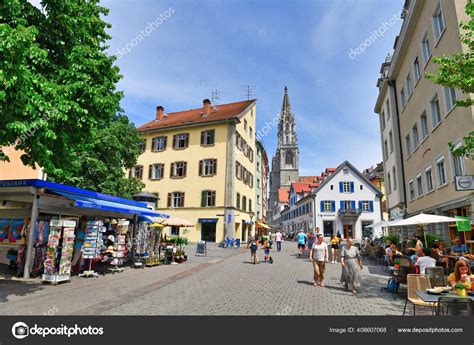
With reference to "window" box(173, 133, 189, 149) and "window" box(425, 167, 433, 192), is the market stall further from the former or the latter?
"window" box(173, 133, 189, 149)

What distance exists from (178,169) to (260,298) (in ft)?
91.9

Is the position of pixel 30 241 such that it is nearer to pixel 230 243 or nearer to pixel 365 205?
pixel 230 243

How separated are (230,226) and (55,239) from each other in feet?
71.7

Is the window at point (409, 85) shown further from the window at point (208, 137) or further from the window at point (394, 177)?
the window at point (208, 137)

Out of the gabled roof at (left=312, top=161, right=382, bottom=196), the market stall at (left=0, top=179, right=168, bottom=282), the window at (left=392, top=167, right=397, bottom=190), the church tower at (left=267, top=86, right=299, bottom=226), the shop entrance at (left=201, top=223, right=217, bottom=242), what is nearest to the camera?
the market stall at (left=0, top=179, right=168, bottom=282)

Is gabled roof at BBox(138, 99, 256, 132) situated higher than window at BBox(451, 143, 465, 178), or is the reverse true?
gabled roof at BBox(138, 99, 256, 132)

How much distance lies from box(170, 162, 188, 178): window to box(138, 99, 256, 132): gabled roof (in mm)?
4511

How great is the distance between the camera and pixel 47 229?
11438 millimetres

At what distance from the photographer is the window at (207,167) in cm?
3325

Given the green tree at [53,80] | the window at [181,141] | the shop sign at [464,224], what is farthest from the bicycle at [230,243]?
the green tree at [53,80]

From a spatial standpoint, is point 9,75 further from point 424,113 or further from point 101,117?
point 424,113

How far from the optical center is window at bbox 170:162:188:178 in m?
34.8

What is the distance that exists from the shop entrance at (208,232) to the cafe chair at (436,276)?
25556mm

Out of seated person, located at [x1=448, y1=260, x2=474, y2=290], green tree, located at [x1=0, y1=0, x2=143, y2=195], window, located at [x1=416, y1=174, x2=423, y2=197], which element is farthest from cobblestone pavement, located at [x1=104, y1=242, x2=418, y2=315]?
window, located at [x1=416, y1=174, x2=423, y2=197]
